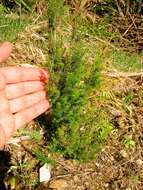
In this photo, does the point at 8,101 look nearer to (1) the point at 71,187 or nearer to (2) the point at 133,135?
(1) the point at 71,187

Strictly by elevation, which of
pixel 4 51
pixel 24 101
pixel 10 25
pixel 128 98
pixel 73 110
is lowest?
pixel 128 98

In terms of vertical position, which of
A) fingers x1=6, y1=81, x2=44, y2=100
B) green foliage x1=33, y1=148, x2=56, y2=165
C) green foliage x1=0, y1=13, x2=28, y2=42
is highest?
green foliage x1=0, y1=13, x2=28, y2=42

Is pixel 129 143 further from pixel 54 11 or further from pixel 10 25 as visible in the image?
pixel 10 25

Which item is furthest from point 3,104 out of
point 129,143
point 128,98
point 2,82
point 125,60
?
point 125,60

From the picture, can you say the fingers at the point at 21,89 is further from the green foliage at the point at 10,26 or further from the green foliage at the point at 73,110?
the green foliage at the point at 10,26

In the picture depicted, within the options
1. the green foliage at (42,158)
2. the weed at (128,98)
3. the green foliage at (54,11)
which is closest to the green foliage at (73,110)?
the green foliage at (42,158)

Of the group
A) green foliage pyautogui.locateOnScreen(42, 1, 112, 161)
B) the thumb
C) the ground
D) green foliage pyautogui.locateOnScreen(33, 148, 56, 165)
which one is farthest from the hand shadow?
the thumb

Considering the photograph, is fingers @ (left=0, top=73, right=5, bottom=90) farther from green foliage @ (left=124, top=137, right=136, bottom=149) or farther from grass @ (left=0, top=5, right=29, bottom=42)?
green foliage @ (left=124, top=137, right=136, bottom=149)
